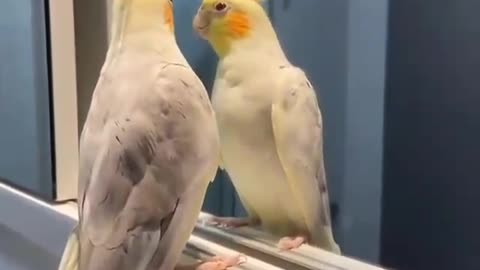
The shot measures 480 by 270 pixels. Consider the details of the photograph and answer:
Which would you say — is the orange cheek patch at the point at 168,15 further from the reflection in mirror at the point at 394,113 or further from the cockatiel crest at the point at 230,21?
the reflection in mirror at the point at 394,113

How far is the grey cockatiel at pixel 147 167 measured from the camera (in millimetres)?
543

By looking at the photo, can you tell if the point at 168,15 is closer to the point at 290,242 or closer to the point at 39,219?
the point at 290,242

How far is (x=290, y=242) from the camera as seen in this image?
0.68 metres

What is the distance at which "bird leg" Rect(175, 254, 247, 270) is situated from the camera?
61cm

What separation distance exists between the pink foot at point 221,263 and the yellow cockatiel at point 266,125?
55 mm

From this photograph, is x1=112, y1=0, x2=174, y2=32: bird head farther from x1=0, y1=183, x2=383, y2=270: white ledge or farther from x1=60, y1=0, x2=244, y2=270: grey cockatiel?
x1=0, y1=183, x2=383, y2=270: white ledge

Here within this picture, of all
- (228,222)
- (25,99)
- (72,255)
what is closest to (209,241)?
(228,222)

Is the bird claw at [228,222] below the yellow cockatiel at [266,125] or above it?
below

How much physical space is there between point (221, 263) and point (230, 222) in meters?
0.12

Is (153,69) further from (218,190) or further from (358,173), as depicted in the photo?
(358,173)

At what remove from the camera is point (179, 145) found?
55cm

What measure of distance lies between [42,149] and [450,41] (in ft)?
1.74

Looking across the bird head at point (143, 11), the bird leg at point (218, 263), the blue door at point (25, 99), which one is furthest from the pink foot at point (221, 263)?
the blue door at point (25, 99)

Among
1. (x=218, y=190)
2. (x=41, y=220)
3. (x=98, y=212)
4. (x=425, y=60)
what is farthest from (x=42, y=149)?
(x=425, y=60)
